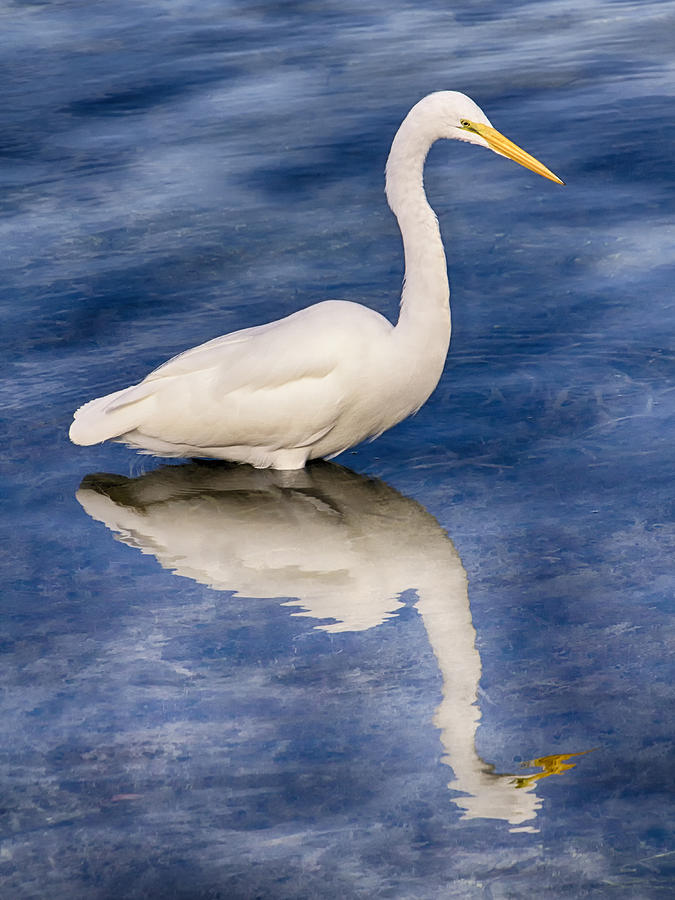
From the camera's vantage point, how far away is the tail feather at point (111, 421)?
5.57 m

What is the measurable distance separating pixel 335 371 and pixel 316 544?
2.32ft

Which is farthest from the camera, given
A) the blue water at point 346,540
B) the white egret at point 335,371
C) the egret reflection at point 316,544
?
the white egret at point 335,371

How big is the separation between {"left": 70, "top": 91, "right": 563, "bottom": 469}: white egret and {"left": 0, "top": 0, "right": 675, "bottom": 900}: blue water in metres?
0.24

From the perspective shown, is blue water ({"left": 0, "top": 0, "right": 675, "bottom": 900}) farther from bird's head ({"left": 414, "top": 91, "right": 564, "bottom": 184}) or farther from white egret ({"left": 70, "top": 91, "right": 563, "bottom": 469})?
bird's head ({"left": 414, "top": 91, "right": 564, "bottom": 184})

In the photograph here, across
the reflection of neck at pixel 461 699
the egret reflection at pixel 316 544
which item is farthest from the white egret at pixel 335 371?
the reflection of neck at pixel 461 699

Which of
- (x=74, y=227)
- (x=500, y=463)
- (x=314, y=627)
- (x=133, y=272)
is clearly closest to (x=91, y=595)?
(x=314, y=627)

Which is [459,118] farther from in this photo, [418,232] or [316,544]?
[316,544]

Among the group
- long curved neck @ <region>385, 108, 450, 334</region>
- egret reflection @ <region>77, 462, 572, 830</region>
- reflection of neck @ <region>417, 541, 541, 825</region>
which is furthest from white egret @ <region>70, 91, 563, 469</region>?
reflection of neck @ <region>417, 541, 541, 825</region>

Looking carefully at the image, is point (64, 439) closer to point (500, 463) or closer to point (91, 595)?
point (91, 595)

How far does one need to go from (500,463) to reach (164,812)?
2.27 m

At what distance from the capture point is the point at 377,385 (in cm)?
550

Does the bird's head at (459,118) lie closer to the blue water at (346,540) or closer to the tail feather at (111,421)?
the blue water at (346,540)

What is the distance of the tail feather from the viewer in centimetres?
557

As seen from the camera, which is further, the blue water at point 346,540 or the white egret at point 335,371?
the white egret at point 335,371
